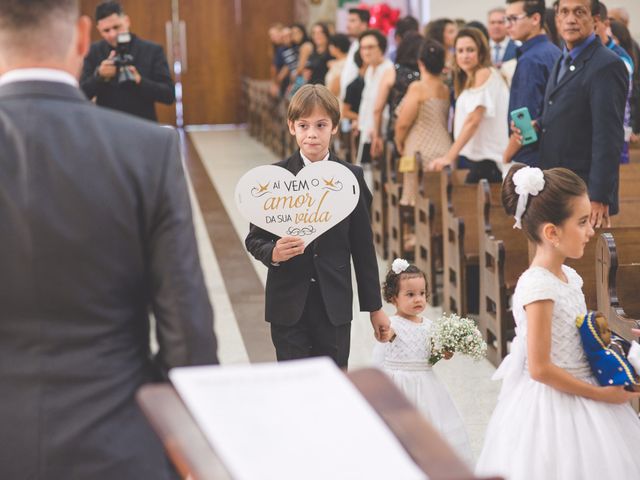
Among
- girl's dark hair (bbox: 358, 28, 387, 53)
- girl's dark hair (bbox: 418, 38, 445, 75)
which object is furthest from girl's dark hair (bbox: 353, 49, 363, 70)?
girl's dark hair (bbox: 418, 38, 445, 75)

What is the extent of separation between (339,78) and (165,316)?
9.51 metres

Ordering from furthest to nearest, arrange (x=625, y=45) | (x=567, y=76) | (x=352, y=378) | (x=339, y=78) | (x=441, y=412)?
1. (x=339, y=78)
2. (x=625, y=45)
3. (x=567, y=76)
4. (x=441, y=412)
5. (x=352, y=378)

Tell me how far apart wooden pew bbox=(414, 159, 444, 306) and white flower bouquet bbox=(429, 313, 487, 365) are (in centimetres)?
301

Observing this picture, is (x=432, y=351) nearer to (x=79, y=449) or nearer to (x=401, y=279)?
(x=401, y=279)

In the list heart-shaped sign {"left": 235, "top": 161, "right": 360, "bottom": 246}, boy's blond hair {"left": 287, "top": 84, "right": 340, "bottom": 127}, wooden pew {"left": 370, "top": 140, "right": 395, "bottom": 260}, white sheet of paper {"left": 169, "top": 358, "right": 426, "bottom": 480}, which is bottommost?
wooden pew {"left": 370, "top": 140, "right": 395, "bottom": 260}

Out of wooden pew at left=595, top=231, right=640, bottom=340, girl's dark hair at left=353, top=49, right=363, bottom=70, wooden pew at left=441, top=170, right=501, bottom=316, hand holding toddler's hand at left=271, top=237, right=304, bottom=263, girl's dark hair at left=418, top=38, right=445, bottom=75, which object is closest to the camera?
hand holding toddler's hand at left=271, top=237, right=304, bottom=263

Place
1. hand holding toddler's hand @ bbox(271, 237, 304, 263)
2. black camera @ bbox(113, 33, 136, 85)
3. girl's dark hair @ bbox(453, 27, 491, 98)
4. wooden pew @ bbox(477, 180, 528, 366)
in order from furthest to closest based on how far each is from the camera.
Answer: girl's dark hair @ bbox(453, 27, 491, 98) < black camera @ bbox(113, 33, 136, 85) < wooden pew @ bbox(477, 180, 528, 366) < hand holding toddler's hand @ bbox(271, 237, 304, 263)

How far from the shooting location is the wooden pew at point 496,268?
5.52 metres

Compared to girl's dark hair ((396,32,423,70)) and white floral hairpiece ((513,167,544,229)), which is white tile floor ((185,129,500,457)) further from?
girl's dark hair ((396,32,423,70))

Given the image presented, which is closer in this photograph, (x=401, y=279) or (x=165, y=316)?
(x=165, y=316)

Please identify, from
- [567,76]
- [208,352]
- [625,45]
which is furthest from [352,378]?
[625,45]

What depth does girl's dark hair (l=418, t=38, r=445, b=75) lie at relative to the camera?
7.46 metres

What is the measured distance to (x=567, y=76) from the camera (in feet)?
16.8

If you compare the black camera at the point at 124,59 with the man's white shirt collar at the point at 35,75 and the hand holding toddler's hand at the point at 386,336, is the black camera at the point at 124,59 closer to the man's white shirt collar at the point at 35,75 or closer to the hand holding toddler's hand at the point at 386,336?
the hand holding toddler's hand at the point at 386,336
